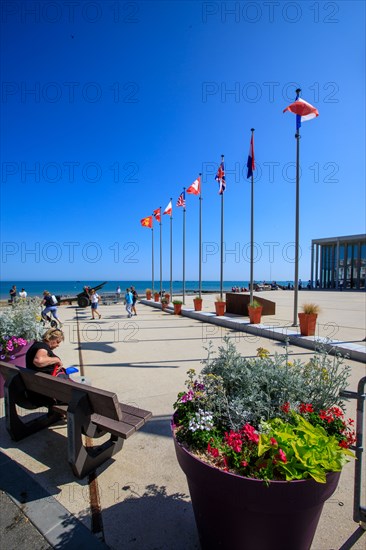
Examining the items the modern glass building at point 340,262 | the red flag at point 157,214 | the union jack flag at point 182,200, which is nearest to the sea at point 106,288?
the modern glass building at point 340,262

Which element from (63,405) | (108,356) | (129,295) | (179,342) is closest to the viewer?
(63,405)

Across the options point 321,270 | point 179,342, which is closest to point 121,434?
point 179,342

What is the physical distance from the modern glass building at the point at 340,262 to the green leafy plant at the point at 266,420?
4520 cm

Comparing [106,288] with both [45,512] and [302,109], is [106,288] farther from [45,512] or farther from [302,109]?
[45,512]

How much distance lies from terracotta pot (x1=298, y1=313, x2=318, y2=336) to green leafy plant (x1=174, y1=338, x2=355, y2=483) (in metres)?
6.31

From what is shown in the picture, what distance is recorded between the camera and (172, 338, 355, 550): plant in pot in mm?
1596

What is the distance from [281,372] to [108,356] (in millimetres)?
5515

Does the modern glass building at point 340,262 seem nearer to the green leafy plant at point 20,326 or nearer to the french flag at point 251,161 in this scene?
the french flag at point 251,161

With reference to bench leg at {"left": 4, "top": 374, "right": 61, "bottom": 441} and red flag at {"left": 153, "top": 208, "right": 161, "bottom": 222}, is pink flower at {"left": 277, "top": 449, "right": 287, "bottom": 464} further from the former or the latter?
red flag at {"left": 153, "top": 208, "right": 161, "bottom": 222}

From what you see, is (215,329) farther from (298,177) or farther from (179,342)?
(298,177)

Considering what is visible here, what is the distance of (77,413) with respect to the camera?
8.63ft

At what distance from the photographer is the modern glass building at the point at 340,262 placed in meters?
42.6

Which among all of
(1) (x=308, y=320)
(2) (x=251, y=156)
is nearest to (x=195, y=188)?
(2) (x=251, y=156)

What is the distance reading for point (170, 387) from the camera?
4996mm
